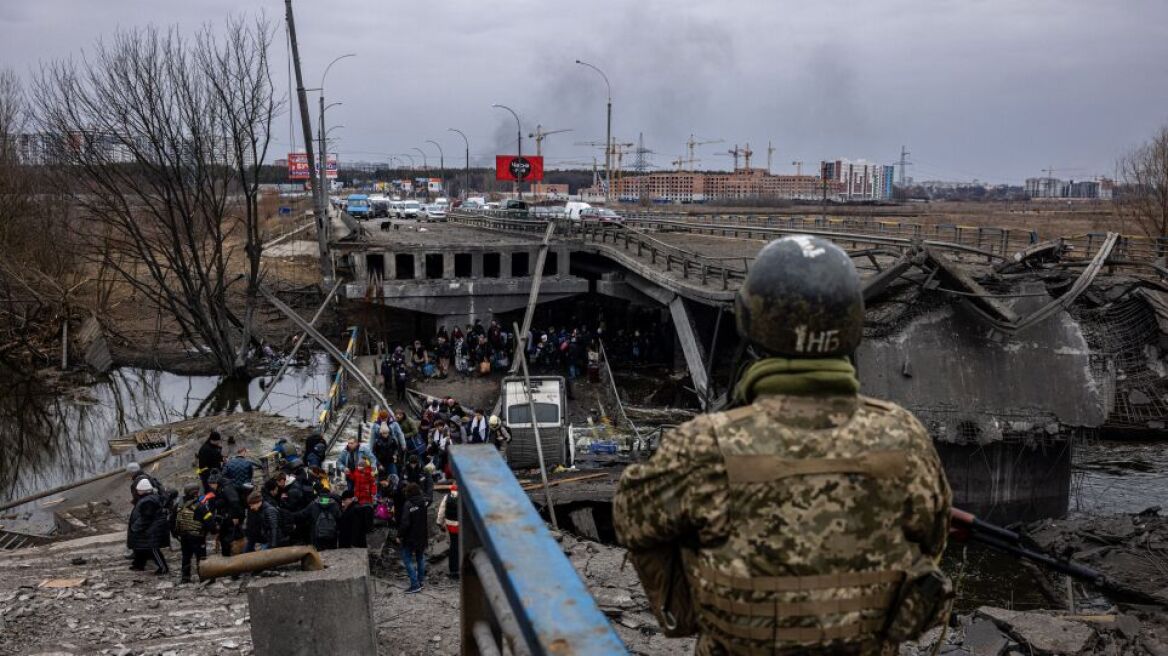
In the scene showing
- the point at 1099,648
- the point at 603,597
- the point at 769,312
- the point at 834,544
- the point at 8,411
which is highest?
the point at 769,312

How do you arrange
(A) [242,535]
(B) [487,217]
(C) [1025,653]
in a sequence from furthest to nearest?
1. (B) [487,217]
2. (A) [242,535]
3. (C) [1025,653]

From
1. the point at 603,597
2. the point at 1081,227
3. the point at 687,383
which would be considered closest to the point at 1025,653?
the point at 603,597

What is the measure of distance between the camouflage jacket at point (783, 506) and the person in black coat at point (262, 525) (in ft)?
33.9

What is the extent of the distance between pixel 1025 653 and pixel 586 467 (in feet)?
38.3

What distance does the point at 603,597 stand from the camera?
1017 cm

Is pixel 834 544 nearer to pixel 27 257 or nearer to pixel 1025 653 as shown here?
Answer: pixel 1025 653

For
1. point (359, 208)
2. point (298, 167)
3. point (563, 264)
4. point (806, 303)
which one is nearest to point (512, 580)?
point (806, 303)

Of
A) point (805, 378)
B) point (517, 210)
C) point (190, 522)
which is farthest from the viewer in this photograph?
point (517, 210)

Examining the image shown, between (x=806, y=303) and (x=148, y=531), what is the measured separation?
11.4 metres

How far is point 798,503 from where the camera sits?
2252 mm

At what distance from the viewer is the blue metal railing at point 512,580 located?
204 centimetres

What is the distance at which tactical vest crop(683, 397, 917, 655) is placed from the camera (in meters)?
2.24

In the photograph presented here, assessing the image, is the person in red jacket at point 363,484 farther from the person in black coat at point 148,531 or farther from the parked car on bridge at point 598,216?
the parked car on bridge at point 598,216

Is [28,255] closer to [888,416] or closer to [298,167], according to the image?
[888,416]
